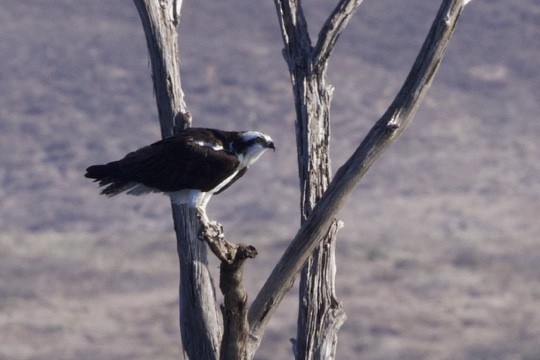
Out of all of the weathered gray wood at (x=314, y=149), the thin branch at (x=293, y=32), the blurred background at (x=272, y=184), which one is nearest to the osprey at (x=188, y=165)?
the weathered gray wood at (x=314, y=149)

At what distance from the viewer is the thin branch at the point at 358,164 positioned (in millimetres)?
8859

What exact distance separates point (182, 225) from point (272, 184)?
24649 mm

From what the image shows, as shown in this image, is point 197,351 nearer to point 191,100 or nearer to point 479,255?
point 479,255

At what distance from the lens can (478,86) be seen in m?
41.7

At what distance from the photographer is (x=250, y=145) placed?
31.2 feet

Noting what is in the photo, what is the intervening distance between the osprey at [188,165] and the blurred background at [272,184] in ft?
48.8

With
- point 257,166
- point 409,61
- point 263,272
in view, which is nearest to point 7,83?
point 257,166

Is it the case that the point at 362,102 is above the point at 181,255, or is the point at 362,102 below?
above

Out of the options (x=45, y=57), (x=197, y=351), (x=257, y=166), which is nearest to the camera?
(x=197, y=351)

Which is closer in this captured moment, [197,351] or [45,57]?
[197,351]

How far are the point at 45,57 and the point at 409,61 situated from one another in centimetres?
1018

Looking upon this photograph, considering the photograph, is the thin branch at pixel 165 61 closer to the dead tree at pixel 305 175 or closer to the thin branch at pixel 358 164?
the dead tree at pixel 305 175

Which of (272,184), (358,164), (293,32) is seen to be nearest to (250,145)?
(293,32)

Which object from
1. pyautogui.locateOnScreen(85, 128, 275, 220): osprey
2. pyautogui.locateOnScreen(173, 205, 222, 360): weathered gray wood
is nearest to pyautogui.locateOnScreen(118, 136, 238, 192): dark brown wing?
pyautogui.locateOnScreen(85, 128, 275, 220): osprey
